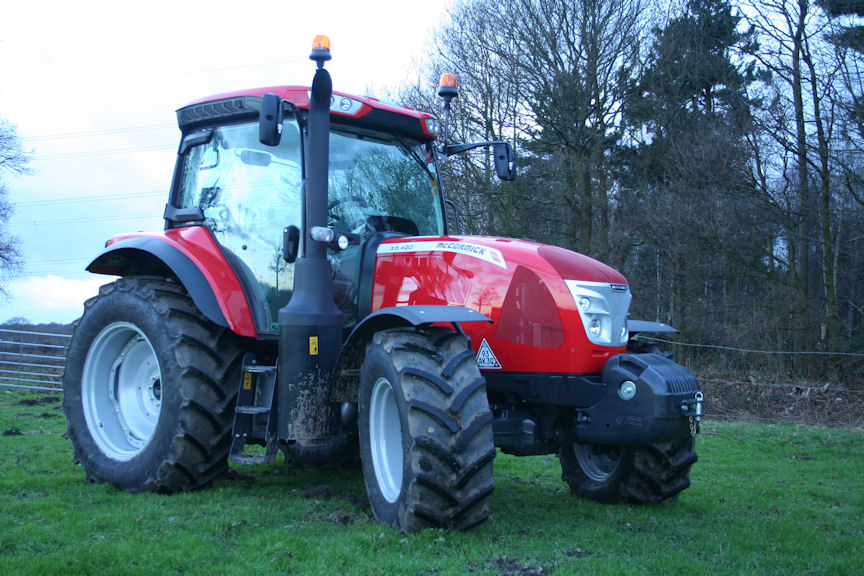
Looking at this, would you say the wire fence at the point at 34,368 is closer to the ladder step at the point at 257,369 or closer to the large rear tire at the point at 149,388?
the large rear tire at the point at 149,388

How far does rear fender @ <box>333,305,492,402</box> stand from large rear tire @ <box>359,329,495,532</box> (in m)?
0.15

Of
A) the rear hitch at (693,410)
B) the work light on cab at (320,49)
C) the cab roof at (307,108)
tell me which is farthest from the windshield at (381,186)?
the rear hitch at (693,410)

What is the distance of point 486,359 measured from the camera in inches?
192

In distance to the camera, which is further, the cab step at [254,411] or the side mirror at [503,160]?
the side mirror at [503,160]

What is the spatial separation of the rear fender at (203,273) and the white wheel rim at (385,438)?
1.24 metres

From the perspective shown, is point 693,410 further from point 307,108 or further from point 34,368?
point 34,368

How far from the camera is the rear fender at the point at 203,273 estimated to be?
542 cm

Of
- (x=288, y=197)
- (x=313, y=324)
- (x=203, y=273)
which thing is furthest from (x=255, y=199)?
(x=313, y=324)

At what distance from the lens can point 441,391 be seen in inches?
162

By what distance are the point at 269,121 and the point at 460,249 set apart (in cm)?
142

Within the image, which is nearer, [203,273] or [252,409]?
[252,409]

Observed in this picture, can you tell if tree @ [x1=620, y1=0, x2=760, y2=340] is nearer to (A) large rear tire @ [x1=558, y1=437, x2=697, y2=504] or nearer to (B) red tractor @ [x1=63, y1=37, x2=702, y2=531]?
(B) red tractor @ [x1=63, y1=37, x2=702, y2=531]

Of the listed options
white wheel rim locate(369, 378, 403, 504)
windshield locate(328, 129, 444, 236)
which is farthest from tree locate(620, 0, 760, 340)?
white wheel rim locate(369, 378, 403, 504)

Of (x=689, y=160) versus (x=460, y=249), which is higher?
(x=689, y=160)
